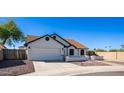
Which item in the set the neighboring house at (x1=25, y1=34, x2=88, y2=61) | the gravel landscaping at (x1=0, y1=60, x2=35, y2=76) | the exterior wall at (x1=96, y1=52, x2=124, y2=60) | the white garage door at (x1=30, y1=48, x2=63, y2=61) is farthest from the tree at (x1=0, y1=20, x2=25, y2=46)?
the gravel landscaping at (x1=0, y1=60, x2=35, y2=76)

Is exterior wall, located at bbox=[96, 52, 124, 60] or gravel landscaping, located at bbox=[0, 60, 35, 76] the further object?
exterior wall, located at bbox=[96, 52, 124, 60]

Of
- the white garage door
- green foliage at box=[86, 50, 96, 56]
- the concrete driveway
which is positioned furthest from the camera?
green foliage at box=[86, 50, 96, 56]

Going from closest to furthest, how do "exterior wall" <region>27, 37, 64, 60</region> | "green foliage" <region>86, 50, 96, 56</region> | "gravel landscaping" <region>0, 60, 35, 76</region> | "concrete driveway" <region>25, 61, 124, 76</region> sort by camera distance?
"gravel landscaping" <region>0, 60, 35, 76</region> < "concrete driveway" <region>25, 61, 124, 76</region> < "exterior wall" <region>27, 37, 64, 60</region> < "green foliage" <region>86, 50, 96, 56</region>

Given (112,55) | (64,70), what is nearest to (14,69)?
(64,70)

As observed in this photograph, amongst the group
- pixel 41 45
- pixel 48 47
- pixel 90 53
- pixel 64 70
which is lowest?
pixel 64 70

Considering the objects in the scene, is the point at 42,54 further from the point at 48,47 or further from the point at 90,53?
the point at 90,53

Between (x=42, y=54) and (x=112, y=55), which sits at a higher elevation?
(x=42, y=54)

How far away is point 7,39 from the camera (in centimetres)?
2922

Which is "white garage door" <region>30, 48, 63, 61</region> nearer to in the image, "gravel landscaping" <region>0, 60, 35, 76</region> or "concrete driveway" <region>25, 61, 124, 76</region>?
"concrete driveway" <region>25, 61, 124, 76</region>

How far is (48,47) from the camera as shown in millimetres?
22453

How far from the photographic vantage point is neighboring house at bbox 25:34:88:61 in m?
22.0
